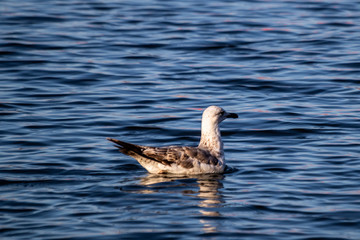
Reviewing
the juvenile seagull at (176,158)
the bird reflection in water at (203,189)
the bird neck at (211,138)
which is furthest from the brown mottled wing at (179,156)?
the bird neck at (211,138)

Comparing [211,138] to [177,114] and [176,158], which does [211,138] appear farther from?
[177,114]

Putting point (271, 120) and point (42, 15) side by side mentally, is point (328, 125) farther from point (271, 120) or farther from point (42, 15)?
point (42, 15)

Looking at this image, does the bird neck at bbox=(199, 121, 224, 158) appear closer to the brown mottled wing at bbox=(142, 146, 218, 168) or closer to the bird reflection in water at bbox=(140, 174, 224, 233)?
the brown mottled wing at bbox=(142, 146, 218, 168)

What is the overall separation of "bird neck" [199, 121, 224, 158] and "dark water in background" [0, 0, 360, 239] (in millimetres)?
499

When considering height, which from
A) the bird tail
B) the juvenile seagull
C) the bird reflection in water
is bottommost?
the bird reflection in water

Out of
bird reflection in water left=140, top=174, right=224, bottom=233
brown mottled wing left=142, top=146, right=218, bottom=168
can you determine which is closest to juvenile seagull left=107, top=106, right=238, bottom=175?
brown mottled wing left=142, top=146, right=218, bottom=168

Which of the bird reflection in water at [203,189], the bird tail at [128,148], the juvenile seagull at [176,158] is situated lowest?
the bird reflection in water at [203,189]

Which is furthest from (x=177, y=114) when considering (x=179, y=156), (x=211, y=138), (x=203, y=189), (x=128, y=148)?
(x=203, y=189)

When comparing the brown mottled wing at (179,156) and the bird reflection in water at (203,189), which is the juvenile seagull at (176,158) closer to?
the brown mottled wing at (179,156)

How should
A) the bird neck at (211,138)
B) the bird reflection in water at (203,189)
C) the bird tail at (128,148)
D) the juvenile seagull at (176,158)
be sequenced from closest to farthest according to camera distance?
the bird reflection in water at (203,189) < the bird tail at (128,148) < the juvenile seagull at (176,158) < the bird neck at (211,138)

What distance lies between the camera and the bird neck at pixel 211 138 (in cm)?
1163

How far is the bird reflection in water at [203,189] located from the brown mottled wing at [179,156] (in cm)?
23

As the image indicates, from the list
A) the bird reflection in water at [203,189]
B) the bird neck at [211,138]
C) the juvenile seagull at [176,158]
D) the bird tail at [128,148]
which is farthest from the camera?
the bird neck at [211,138]

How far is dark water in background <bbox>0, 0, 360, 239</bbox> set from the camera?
9.16 meters
